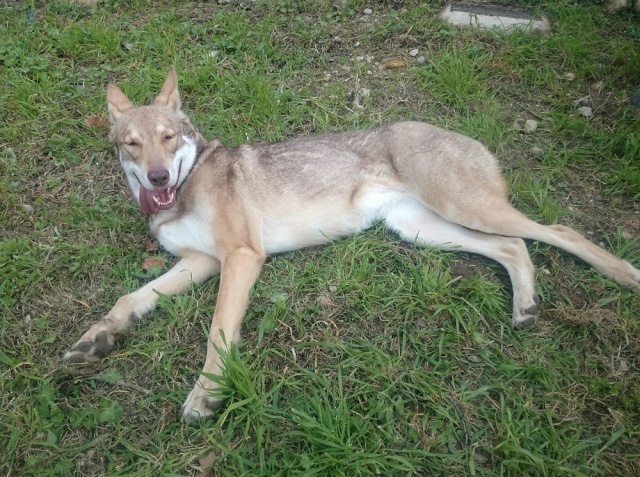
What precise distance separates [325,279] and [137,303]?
1398mm

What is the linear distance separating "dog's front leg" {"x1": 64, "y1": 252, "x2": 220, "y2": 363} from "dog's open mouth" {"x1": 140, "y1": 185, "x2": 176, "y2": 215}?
17.1 inches

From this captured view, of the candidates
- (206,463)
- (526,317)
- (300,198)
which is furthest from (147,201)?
(526,317)

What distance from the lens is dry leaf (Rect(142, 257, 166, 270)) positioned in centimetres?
405

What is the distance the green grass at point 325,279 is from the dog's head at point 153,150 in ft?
1.75

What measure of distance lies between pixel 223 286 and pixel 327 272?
82cm

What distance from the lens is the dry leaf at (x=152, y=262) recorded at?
405 cm

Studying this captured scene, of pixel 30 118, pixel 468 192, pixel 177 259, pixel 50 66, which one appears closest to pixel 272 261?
pixel 177 259

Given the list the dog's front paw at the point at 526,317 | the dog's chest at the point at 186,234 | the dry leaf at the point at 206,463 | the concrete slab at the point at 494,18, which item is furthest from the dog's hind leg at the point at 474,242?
the concrete slab at the point at 494,18

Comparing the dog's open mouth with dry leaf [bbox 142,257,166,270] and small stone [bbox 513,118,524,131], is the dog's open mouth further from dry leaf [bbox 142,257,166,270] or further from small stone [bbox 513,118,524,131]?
small stone [bbox 513,118,524,131]

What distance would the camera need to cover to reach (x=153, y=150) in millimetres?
3848

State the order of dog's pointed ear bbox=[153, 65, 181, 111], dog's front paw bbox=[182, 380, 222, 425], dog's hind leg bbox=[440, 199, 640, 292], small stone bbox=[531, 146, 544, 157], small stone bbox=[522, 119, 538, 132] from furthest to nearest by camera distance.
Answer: small stone bbox=[522, 119, 538, 132]
small stone bbox=[531, 146, 544, 157]
dog's pointed ear bbox=[153, 65, 181, 111]
dog's hind leg bbox=[440, 199, 640, 292]
dog's front paw bbox=[182, 380, 222, 425]

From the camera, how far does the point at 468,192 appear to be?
3.85m

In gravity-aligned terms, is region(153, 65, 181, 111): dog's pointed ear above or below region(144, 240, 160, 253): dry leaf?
above

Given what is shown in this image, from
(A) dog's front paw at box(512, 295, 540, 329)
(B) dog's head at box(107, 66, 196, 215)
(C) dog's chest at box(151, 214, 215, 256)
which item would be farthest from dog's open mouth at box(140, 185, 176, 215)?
(A) dog's front paw at box(512, 295, 540, 329)
